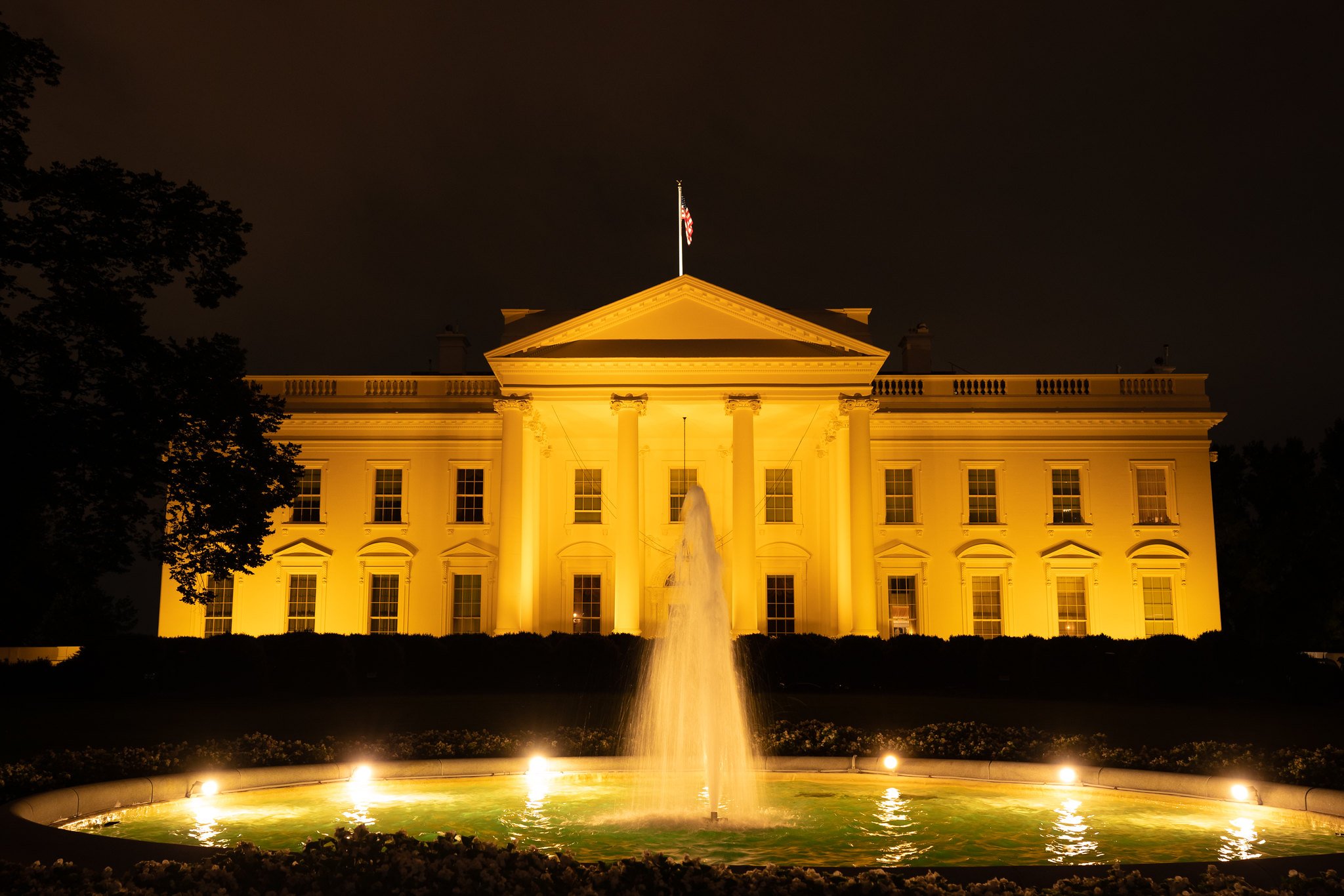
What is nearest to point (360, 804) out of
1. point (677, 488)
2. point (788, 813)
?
point (788, 813)

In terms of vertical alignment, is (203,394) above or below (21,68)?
below

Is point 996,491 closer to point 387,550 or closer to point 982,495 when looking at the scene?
point 982,495

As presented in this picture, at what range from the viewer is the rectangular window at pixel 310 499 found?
123 feet

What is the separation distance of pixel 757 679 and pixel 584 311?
38.8 feet

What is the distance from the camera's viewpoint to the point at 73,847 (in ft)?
27.2

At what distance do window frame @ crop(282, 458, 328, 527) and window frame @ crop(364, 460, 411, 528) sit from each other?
127 cm

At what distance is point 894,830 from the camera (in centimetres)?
1142

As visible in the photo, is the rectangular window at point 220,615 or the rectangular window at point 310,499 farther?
the rectangular window at point 310,499

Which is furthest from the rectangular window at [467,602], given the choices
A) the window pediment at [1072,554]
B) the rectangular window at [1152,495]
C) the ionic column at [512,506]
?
the rectangular window at [1152,495]

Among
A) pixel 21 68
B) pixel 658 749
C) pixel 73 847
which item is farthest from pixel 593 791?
pixel 21 68

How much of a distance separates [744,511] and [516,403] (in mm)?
7048

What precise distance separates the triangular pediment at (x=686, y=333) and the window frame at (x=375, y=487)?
22.5 ft

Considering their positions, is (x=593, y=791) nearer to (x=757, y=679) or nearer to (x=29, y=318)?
(x=29, y=318)

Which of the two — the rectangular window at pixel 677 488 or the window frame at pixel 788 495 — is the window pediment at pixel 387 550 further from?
the window frame at pixel 788 495
